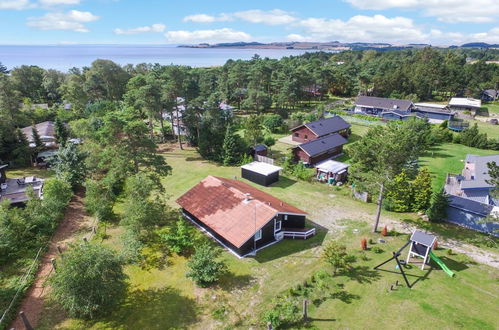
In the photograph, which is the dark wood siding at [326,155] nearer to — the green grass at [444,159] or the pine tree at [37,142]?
the green grass at [444,159]

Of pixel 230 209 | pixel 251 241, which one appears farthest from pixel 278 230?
pixel 230 209

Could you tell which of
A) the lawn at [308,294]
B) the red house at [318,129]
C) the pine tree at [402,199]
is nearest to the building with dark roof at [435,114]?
the red house at [318,129]

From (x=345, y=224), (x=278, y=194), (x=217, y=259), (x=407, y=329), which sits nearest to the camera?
(x=407, y=329)

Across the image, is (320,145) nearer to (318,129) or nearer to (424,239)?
(318,129)

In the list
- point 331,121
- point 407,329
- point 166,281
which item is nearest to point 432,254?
point 407,329

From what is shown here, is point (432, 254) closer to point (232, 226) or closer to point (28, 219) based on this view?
point (232, 226)

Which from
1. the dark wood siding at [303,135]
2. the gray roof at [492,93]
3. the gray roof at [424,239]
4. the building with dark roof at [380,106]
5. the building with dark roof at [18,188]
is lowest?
the building with dark roof at [18,188]

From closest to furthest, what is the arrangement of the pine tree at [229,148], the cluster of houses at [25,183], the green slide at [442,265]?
the green slide at [442,265] < the cluster of houses at [25,183] < the pine tree at [229,148]

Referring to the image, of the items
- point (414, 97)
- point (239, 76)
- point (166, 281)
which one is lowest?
point (166, 281)
